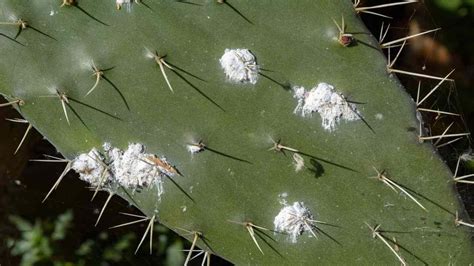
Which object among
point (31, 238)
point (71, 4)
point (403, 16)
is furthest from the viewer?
point (31, 238)

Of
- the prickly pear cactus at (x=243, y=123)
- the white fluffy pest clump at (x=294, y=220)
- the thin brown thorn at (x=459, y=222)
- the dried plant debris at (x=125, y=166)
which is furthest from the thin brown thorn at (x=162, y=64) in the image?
→ the thin brown thorn at (x=459, y=222)

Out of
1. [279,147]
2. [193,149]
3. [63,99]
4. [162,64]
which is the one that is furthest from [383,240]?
[63,99]

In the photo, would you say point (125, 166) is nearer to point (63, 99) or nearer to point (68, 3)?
point (63, 99)

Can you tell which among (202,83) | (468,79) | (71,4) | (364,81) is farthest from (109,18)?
(468,79)

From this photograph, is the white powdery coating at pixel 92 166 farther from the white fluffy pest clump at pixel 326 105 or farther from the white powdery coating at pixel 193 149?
the white fluffy pest clump at pixel 326 105

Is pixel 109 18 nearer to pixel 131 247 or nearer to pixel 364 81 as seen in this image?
pixel 364 81

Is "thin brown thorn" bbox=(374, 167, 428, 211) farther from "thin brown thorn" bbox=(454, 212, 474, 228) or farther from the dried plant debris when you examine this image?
the dried plant debris

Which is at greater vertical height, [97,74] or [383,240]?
[97,74]

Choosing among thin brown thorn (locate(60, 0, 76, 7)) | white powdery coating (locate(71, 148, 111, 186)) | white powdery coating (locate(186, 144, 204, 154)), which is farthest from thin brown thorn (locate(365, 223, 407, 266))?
thin brown thorn (locate(60, 0, 76, 7))
